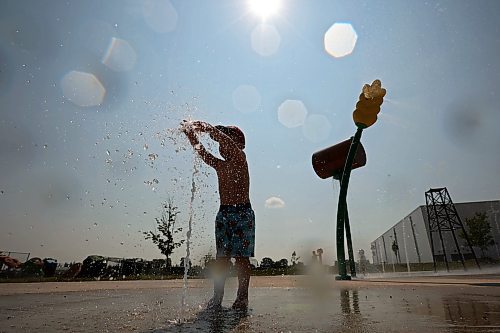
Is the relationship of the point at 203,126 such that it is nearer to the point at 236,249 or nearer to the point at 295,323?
the point at 236,249

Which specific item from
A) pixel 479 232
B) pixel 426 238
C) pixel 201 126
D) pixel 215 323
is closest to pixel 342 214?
pixel 201 126

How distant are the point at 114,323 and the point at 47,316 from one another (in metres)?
0.86

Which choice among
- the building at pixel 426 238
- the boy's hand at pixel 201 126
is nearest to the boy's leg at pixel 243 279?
the boy's hand at pixel 201 126

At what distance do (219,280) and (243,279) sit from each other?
246 mm

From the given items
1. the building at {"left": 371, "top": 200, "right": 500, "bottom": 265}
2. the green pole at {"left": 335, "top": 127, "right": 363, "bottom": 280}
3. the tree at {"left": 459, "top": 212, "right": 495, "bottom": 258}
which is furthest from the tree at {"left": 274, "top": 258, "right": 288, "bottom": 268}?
the building at {"left": 371, "top": 200, "right": 500, "bottom": 265}

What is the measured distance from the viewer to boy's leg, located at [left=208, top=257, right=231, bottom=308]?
3487mm

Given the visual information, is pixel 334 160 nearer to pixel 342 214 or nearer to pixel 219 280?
pixel 342 214

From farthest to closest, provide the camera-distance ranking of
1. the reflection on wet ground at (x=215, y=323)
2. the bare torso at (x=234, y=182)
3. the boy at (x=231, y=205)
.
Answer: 1. the bare torso at (x=234, y=182)
2. the boy at (x=231, y=205)
3. the reflection on wet ground at (x=215, y=323)

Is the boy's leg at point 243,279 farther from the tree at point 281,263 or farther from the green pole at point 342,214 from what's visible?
the tree at point 281,263

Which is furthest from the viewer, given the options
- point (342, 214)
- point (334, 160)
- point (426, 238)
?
point (426, 238)

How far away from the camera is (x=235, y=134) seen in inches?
156

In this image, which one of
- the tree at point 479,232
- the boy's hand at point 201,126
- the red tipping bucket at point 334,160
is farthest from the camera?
the tree at point 479,232

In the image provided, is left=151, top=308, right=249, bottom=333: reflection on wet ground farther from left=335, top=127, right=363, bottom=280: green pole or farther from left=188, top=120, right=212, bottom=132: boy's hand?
left=335, top=127, right=363, bottom=280: green pole

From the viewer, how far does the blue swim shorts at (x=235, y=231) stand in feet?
12.0
